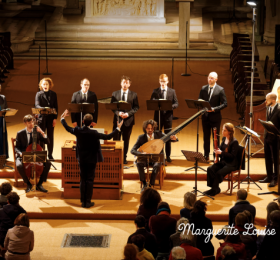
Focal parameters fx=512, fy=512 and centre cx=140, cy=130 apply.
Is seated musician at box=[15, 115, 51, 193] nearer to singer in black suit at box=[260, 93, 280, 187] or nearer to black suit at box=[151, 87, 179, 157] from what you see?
black suit at box=[151, 87, 179, 157]

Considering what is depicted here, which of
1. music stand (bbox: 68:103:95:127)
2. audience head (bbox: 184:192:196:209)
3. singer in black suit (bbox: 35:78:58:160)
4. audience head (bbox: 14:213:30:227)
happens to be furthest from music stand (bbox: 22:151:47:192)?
audience head (bbox: 184:192:196:209)

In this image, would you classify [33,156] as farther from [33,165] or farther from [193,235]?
[193,235]

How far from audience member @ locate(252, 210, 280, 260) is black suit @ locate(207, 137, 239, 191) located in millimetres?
2702

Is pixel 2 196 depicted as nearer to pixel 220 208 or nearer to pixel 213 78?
pixel 220 208

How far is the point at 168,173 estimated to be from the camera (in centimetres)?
873

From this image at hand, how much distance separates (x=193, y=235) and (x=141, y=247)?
0.54 metres

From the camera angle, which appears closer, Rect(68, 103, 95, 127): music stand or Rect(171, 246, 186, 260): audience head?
Rect(171, 246, 186, 260): audience head

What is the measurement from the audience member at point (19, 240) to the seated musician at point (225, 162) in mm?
3392

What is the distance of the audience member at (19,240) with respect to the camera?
542cm

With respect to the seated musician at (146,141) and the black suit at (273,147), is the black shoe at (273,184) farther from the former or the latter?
the seated musician at (146,141)

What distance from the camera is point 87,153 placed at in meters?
7.36

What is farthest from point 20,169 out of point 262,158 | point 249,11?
point 249,11

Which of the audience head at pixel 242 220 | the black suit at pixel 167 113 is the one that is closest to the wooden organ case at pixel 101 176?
→ the black suit at pixel 167 113

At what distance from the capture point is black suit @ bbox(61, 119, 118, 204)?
7.30 meters
